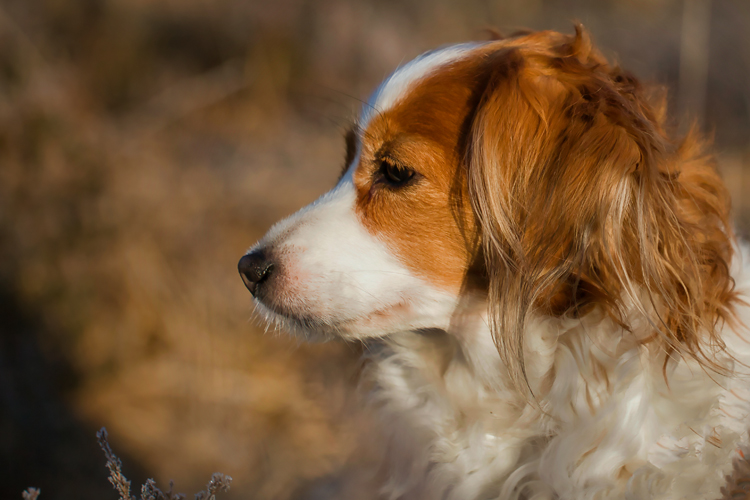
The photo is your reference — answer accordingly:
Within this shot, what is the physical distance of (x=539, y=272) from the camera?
1.31 m

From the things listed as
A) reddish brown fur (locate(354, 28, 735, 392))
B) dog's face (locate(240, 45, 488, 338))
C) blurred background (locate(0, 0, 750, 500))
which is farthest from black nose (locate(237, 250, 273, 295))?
blurred background (locate(0, 0, 750, 500))

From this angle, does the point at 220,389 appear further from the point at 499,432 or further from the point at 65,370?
the point at 499,432

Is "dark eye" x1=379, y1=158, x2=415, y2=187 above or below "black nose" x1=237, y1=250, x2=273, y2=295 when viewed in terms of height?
above

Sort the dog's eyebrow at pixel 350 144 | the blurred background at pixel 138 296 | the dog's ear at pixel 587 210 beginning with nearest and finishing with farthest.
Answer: the dog's ear at pixel 587 210 < the dog's eyebrow at pixel 350 144 < the blurred background at pixel 138 296

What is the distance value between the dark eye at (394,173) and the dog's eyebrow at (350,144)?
21 centimetres

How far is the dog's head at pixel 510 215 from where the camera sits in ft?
4.18

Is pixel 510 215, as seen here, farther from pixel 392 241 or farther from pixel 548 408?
pixel 548 408

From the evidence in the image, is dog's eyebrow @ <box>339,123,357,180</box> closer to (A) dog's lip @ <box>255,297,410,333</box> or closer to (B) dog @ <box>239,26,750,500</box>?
(B) dog @ <box>239,26,750,500</box>

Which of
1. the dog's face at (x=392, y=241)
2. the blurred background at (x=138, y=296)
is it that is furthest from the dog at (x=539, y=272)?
the blurred background at (x=138, y=296)

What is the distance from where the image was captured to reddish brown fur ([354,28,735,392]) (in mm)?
1267

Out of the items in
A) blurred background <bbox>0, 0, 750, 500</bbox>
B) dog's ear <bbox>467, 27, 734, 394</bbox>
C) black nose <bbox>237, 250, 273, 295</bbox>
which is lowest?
blurred background <bbox>0, 0, 750, 500</bbox>

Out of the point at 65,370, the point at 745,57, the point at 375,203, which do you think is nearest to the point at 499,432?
the point at 375,203

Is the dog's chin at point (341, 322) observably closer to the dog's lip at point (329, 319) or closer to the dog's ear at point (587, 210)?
the dog's lip at point (329, 319)

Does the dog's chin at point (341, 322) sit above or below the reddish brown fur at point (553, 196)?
below
